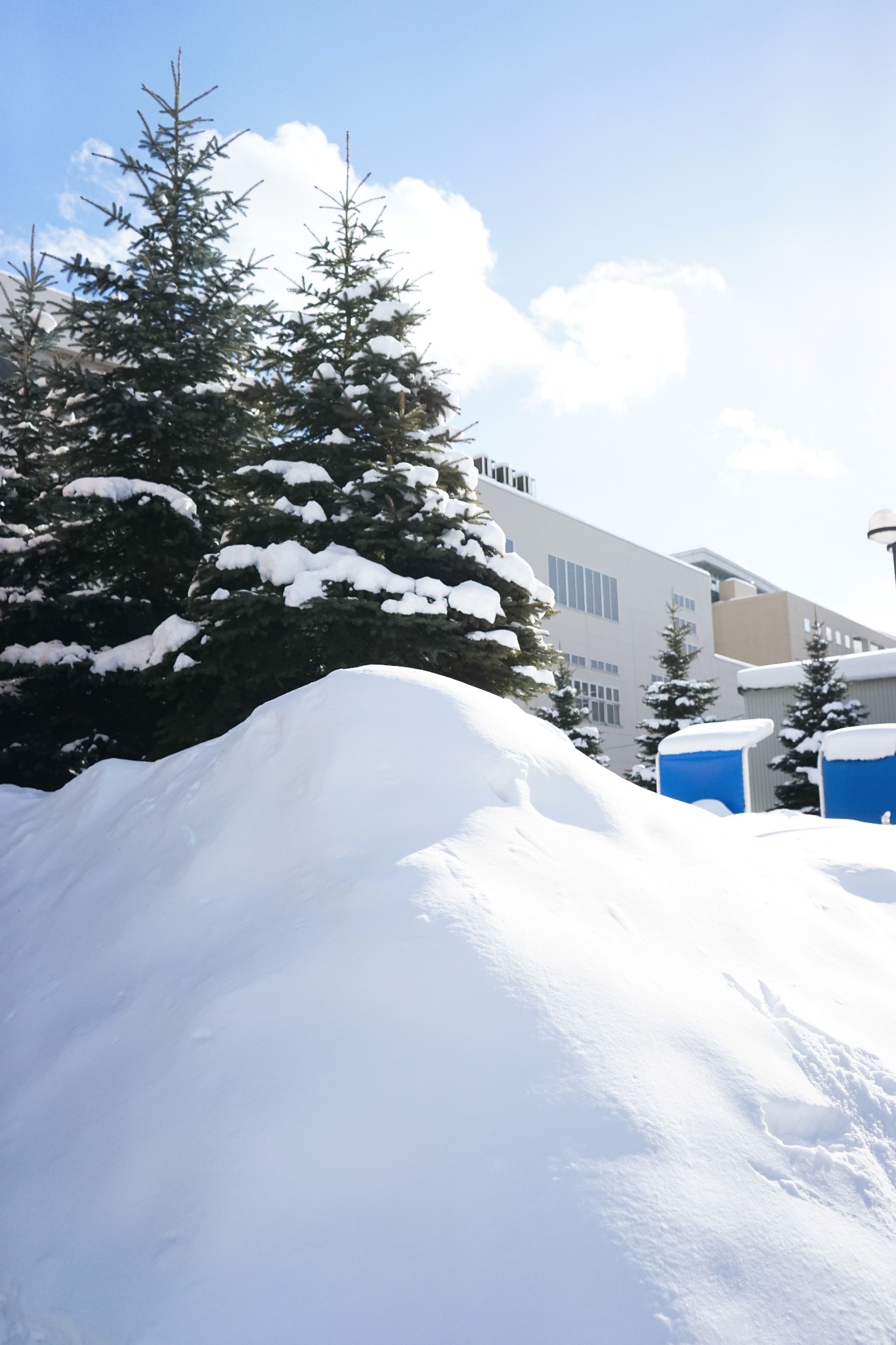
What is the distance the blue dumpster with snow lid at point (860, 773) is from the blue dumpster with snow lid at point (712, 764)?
813 millimetres

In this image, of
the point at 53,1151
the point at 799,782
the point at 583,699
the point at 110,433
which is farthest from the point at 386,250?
the point at 583,699

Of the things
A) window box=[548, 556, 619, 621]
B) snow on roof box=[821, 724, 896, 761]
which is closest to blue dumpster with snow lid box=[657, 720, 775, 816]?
snow on roof box=[821, 724, 896, 761]

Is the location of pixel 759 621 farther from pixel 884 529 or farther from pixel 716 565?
pixel 884 529

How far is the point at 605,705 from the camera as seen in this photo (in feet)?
160

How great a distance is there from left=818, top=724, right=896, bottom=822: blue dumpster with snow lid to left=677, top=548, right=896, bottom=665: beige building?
60207 mm

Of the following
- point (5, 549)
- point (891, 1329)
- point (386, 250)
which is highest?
point (386, 250)

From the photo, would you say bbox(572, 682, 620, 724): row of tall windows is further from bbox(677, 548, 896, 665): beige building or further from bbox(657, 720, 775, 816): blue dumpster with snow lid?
bbox(657, 720, 775, 816): blue dumpster with snow lid

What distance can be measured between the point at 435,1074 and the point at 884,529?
10346mm

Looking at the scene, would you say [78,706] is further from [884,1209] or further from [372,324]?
[884,1209]

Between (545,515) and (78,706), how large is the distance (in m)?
37.4

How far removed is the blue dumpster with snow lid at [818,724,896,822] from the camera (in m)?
9.48

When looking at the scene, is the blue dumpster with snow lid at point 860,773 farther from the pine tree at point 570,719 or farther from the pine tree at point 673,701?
the pine tree at point 570,719

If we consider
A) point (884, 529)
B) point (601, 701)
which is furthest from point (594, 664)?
point (884, 529)

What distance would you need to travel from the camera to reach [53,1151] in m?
2.72
